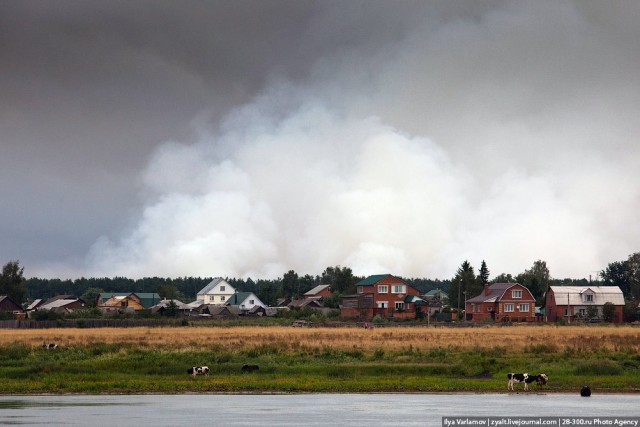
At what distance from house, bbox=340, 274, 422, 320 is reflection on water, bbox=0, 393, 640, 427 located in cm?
13494

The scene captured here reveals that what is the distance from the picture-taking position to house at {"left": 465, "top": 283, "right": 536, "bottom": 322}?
168m

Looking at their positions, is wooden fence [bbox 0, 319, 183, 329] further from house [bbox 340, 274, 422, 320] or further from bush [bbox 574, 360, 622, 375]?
bush [bbox 574, 360, 622, 375]

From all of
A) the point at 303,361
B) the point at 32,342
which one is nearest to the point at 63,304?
the point at 32,342

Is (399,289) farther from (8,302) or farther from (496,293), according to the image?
(8,302)

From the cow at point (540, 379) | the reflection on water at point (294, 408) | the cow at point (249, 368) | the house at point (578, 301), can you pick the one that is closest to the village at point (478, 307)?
the house at point (578, 301)

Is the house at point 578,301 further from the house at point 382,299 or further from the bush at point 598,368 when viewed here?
the bush at point 598,368

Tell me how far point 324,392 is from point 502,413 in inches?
521

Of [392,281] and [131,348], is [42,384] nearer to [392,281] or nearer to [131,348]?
[131,348]

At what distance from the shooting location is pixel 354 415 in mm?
33875

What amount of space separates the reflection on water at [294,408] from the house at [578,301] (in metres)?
134

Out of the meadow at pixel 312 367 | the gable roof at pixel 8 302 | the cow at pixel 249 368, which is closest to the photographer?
the meadow at pixel 312 367

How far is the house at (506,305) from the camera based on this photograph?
551 feet

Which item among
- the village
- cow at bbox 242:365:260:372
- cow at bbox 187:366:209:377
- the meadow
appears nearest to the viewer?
the meadow

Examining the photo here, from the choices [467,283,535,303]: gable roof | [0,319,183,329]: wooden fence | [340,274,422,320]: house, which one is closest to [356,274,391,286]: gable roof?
[340,274,422,320]: house
